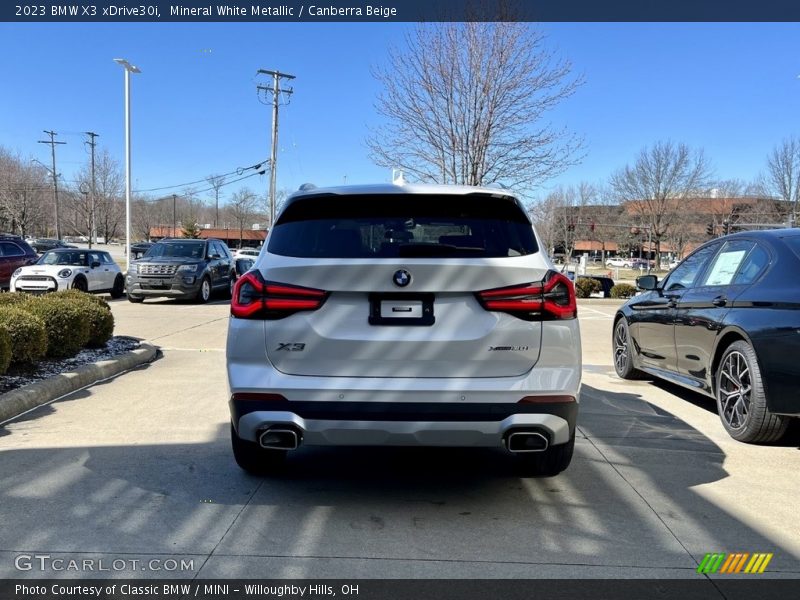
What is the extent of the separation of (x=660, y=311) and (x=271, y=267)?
15.0ft

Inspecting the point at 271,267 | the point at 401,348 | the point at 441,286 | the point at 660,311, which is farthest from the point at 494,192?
the point at 660,311

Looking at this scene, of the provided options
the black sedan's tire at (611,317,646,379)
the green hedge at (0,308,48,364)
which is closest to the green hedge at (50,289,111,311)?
the green hedge at (0,308,48,364)

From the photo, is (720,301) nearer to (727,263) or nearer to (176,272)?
(727,263)

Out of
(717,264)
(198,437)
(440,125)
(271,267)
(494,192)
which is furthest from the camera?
(440,125)

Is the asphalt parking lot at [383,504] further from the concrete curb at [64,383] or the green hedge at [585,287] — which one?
the green hedge at [585,287]

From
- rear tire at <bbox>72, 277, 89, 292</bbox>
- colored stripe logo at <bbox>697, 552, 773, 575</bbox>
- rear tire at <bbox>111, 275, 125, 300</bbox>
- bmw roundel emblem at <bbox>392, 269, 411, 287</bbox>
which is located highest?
bmw roundel emblem at <bbox>392, 269, 411, 287</bbox>

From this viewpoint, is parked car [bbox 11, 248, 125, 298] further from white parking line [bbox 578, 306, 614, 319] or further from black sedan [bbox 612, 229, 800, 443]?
black sedan [bbox 612, 229, 800, 443]

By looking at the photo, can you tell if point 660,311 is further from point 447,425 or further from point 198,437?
point 198,437

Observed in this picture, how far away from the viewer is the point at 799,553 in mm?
3117

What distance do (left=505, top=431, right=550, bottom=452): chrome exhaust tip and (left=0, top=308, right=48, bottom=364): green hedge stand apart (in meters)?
4.76

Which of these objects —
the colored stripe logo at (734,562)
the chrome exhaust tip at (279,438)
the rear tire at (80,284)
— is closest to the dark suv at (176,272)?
the rear tire at (80,284)

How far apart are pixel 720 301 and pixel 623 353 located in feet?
7.96

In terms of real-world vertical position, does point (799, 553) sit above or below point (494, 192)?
below

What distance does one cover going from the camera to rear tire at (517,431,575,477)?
380 cm
